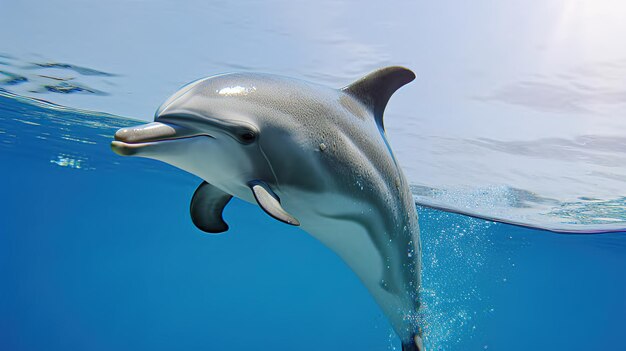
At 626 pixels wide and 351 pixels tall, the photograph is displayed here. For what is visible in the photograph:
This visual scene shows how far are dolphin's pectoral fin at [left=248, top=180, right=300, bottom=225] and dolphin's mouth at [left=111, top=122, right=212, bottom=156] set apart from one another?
35cm

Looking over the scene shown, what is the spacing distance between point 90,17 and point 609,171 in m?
10.2

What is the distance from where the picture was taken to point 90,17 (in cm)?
805

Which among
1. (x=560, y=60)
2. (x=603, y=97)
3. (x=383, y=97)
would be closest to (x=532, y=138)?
(x=603, y=97)

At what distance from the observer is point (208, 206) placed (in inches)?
134

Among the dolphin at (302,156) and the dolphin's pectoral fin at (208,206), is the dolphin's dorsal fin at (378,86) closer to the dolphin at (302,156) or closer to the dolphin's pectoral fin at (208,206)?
the dolphin at (302,156)

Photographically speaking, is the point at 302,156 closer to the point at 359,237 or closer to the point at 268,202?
the point at 268,202

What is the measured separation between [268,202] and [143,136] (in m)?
0.64

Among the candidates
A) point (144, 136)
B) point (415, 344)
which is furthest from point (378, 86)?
point (415, 344)

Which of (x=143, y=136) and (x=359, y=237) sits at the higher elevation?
(x=143, y=136)

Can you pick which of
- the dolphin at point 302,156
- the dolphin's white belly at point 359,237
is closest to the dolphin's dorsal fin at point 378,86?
the dolphin at point 302,156

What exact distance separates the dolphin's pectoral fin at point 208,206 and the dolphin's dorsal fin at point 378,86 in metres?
1.16

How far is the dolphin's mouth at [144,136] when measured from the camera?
2275mm

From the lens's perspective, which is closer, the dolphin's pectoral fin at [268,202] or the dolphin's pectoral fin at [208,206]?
the dolphin's pectoral fin at [268,202]

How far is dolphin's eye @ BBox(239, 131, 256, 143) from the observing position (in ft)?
Answer: 8.31
